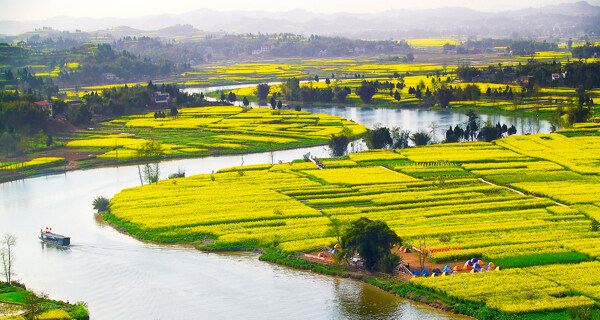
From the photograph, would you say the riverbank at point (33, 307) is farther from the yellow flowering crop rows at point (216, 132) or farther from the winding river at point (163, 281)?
the yellow flowering crop rows at point (216, 132)

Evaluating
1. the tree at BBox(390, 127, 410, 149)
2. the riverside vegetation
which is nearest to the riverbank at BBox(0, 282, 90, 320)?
the riverside vegetation

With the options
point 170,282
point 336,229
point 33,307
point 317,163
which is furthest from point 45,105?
point 33,307

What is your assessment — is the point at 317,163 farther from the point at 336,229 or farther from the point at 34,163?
the point at 34,163

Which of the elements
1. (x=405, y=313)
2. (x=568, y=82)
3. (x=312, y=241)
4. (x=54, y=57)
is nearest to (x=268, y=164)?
(x=312, y=241)

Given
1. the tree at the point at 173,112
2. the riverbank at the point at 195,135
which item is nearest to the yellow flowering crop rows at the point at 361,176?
the riverbank at the point at 195,135

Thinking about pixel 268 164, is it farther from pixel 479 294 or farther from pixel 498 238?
pixel 479 294

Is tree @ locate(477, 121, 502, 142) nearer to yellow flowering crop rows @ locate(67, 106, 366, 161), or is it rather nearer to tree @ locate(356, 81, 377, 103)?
yellow flowering crop rows @ locate(67, 106, 366, 161)
